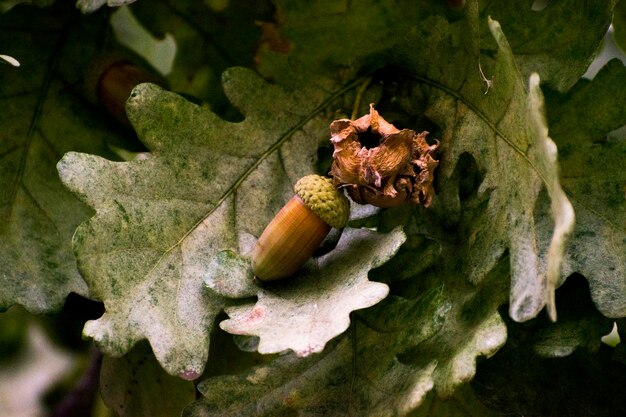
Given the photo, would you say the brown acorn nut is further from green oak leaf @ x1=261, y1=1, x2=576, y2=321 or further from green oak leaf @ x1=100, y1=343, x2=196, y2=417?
green oak leaf @ x1=100, y1=343, x2=196, y2=417

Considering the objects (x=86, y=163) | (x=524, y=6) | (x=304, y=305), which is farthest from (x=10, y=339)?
(x=524, y=6)

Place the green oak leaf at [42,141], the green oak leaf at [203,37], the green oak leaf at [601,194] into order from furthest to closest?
the green oak leaf at [203,37], the green oak leaf at [42,141], the green oak leaf at [601,194]

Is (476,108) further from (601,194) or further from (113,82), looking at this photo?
(113,82)

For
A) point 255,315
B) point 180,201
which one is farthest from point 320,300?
point 180,201

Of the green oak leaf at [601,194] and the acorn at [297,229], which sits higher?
the green oak leaf at [601,194]

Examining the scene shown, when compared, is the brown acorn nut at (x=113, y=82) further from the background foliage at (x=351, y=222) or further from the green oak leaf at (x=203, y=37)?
the green oak leaf at (x=203, y=37)

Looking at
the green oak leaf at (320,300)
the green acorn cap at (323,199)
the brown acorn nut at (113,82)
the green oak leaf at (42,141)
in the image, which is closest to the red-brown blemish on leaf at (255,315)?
the green oak leaf at (320,300)

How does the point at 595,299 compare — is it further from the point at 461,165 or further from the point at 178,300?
the point at 178,300
